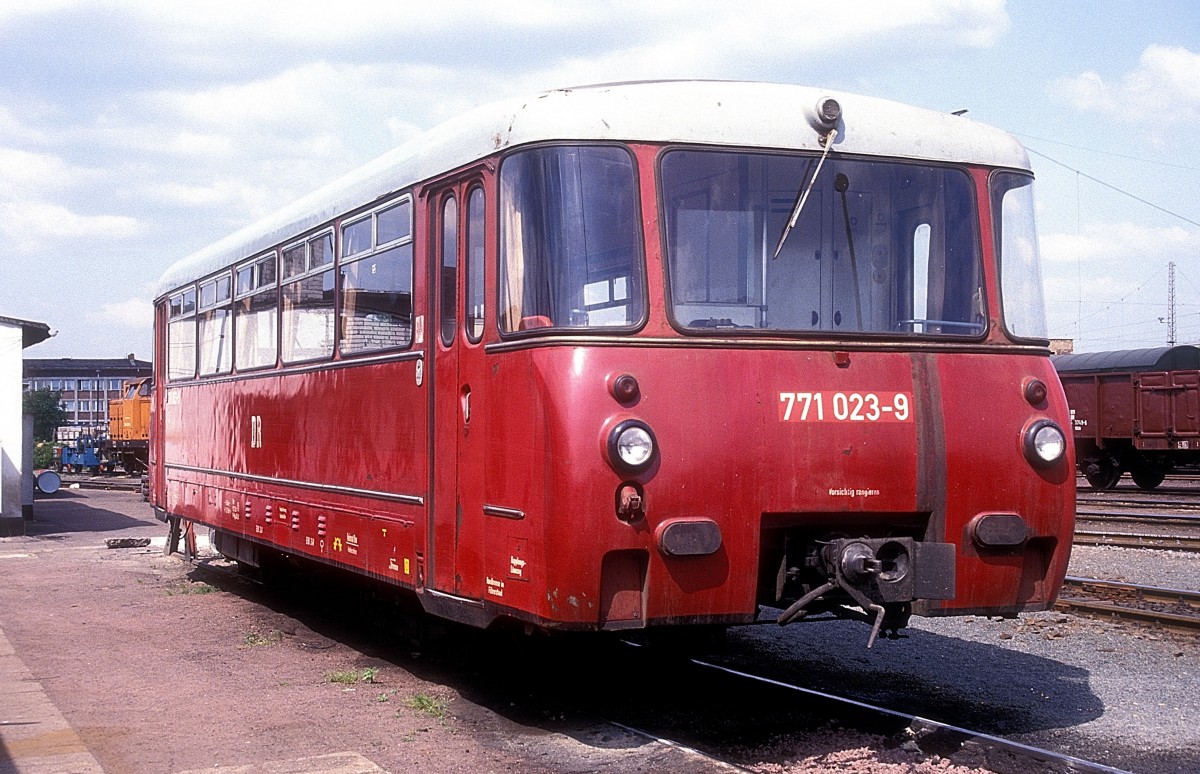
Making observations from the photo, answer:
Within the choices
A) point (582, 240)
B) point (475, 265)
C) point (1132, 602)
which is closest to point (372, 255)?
point (475, 265)

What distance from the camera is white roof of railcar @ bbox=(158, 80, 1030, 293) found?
6.36 metres

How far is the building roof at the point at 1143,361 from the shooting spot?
94.3ft

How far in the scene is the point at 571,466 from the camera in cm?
595

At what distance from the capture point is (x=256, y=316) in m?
11.0

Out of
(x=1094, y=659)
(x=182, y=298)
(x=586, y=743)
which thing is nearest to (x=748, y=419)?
(x=586, y=743)

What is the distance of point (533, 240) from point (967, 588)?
8.67 feet

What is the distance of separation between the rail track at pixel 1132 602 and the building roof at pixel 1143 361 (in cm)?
1805

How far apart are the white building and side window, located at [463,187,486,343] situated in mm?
16984

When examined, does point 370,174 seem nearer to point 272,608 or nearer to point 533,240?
point 533,240

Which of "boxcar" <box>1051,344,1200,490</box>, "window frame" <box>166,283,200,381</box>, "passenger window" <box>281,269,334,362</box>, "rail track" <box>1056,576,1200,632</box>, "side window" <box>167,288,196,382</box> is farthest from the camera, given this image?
"boxcar" <box>1051,344,1200,490</box>

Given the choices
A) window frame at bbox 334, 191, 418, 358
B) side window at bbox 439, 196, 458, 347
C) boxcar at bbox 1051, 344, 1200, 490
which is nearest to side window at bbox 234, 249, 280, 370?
window frame at bbox 334, 191, 418, 358

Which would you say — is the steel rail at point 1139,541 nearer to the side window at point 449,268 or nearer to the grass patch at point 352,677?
the grass patch at point 352,677

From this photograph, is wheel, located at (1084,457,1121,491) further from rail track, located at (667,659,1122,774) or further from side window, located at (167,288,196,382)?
rail track, located at (667,659,1122,774)

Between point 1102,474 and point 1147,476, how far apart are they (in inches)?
35.9
